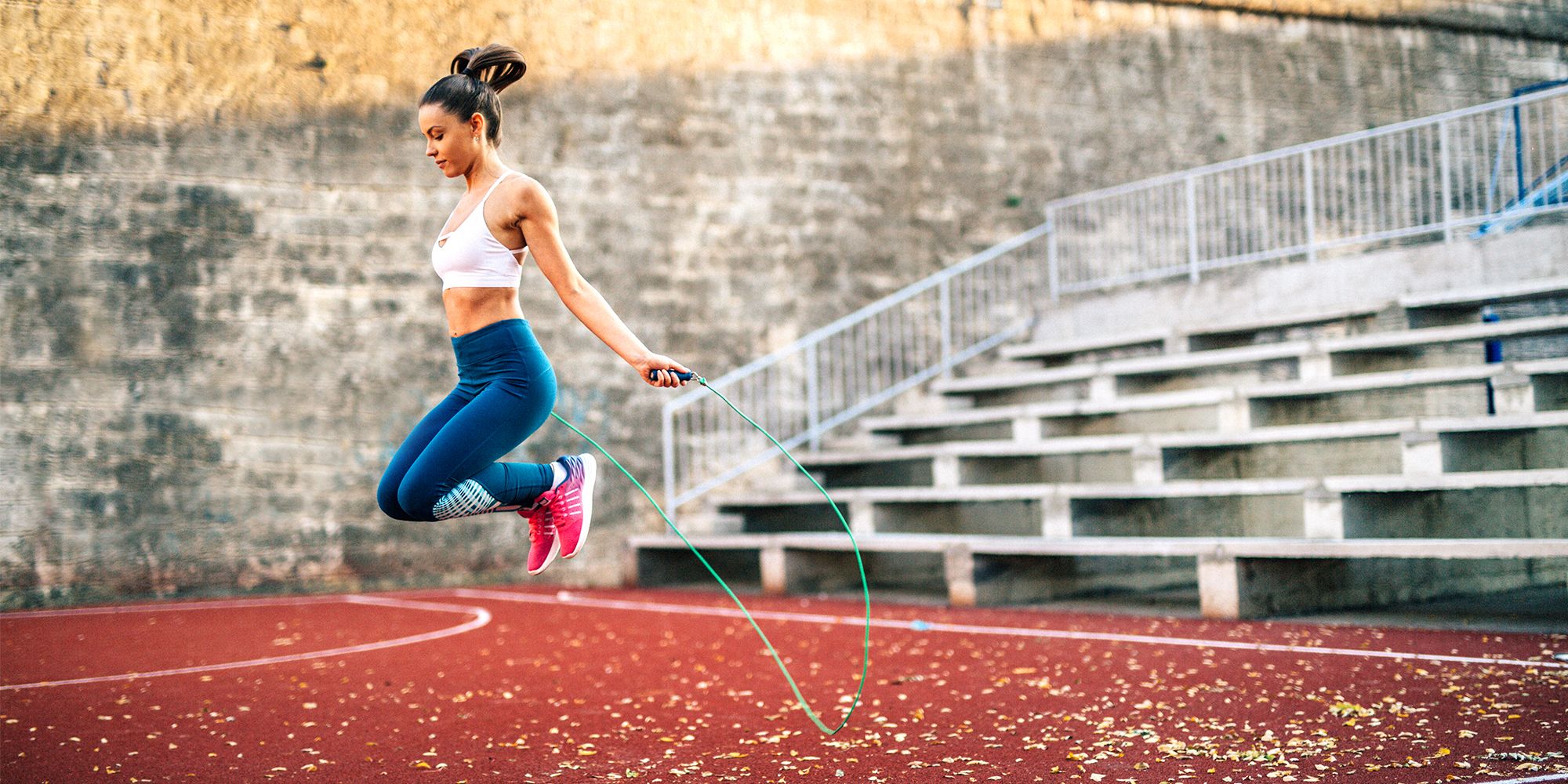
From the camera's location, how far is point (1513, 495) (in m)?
6.72

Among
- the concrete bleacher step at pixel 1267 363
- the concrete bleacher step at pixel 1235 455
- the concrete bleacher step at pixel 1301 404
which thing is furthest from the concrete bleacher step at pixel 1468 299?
the concrete bleacher step at pixel 1235 455

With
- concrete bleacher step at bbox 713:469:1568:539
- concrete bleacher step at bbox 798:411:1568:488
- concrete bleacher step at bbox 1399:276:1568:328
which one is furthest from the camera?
concrete bleacher step at bbox 1399:276:1568:328

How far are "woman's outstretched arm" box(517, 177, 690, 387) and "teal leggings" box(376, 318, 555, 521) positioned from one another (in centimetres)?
15

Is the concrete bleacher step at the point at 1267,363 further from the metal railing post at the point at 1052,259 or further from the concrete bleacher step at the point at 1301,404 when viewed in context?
the metal railing post at the point at 1052,259

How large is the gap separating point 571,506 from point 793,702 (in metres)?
1.56

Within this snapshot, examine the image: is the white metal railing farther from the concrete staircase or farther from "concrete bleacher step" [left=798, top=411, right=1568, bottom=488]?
"concrete bleacher step" [left=798, top=411, right=1568, bottom=488]

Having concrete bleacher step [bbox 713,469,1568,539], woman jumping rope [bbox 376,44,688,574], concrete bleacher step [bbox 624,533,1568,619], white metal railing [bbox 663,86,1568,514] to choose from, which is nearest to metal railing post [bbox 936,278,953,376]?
white metal railing [bbox 663,86,1568,514]

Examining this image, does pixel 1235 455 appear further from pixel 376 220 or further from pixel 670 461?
pixel 376 220

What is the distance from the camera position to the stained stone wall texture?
8555 millimetres

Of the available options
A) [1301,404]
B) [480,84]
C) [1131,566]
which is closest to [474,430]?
[480,84]

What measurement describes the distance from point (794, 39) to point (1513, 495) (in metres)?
6.53

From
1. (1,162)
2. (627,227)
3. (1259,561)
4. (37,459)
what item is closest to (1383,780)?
(1259,561)

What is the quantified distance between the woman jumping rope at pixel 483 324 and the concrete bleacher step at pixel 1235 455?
482cm

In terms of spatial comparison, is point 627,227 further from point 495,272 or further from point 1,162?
point 495,272
